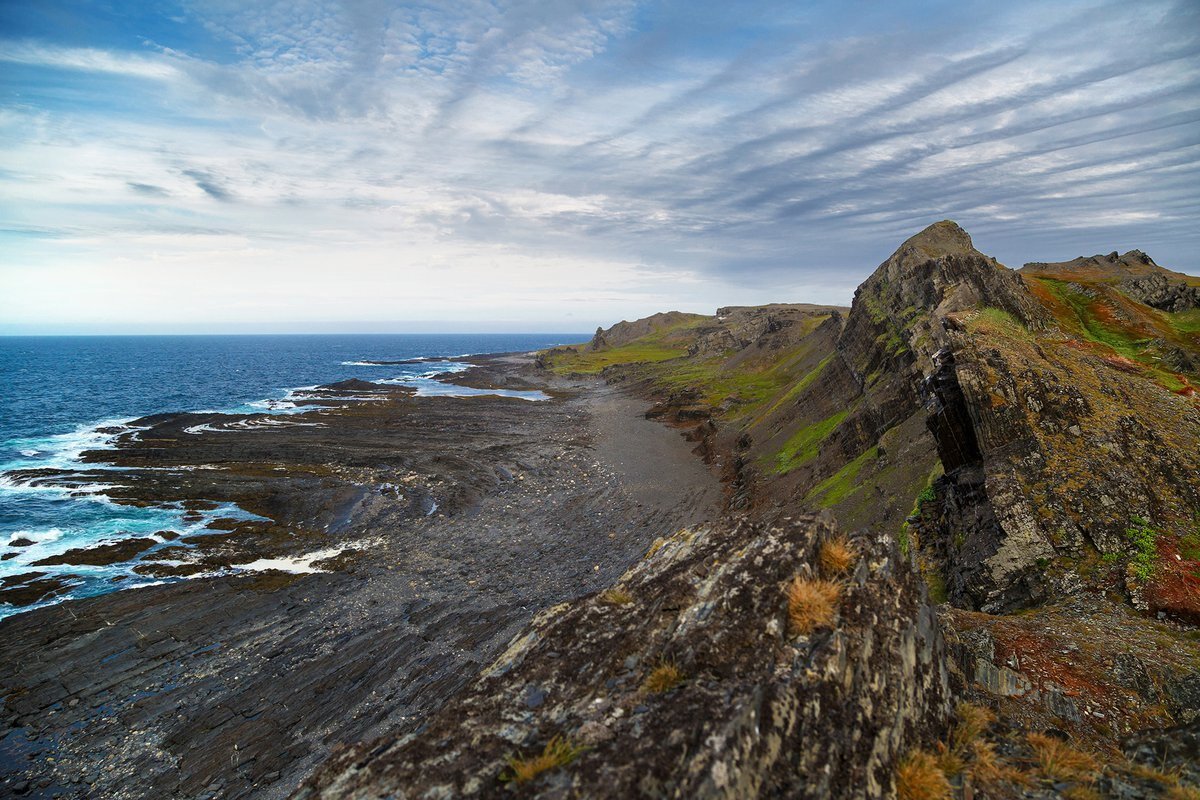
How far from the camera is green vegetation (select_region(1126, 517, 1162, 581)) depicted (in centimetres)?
1456

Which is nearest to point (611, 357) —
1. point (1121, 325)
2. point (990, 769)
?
point (1121, 325)

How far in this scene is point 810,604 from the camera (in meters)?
8.20

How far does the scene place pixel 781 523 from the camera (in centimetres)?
1008

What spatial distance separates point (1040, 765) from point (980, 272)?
3646 centimetres

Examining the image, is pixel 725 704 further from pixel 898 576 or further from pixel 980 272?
Answer: pixel 980 272

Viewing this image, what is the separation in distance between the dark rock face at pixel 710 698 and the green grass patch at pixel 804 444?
3581 centimetres

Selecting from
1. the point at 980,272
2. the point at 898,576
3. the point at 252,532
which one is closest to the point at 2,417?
the point at 252,532

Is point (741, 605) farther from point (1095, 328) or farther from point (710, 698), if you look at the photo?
point (1095, 328)

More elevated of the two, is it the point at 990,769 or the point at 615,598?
the point at 615,598

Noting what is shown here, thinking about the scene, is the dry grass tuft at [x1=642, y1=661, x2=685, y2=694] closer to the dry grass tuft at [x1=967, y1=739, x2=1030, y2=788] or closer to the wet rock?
the dry grass tuft at [x1=967, y1=739, x2=1030, y2=788]

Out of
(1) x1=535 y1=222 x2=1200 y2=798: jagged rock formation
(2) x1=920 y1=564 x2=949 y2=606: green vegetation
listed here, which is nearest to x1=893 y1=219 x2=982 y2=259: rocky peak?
(1) x1=535 y1=222 x2=1200 y2=798: jagged rock formation

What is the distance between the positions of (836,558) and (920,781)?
10.1 ft

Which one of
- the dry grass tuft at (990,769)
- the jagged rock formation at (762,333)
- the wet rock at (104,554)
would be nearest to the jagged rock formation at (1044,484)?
the dry grass tuft at (990,769)

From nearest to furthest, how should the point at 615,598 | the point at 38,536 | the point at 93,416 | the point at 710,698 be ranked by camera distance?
the point at 710,698
the point at 615,598
the point at 38,536
the point at 93,416
